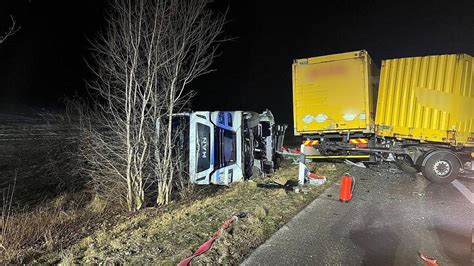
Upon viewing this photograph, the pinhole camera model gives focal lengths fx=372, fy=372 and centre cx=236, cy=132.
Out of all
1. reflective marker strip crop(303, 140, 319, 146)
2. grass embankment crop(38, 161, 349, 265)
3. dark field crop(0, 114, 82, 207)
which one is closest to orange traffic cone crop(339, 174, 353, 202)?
grass embankment crop(38, 161, 349, 265)

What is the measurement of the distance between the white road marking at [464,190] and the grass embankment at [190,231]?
11.2 feet

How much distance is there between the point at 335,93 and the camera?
36.4ft

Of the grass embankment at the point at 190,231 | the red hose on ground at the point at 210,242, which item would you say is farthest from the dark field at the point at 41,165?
the red hose on ground at the point at 210,242

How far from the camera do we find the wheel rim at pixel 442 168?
32.6 ft

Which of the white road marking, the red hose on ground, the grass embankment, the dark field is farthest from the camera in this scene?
the dark field

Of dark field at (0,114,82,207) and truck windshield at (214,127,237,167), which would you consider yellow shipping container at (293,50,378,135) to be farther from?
dark field at (0,114,82,207)

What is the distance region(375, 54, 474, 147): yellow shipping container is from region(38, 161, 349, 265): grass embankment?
13.7ft

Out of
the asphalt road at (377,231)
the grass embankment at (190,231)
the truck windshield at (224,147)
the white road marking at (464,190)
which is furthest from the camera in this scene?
the truck windshield at (224,147)

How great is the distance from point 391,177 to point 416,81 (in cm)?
279

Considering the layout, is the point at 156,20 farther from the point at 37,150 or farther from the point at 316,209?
the point at 37,150

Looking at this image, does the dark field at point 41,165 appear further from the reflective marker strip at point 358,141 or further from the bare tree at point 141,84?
the reflective marker strip at point 358,141

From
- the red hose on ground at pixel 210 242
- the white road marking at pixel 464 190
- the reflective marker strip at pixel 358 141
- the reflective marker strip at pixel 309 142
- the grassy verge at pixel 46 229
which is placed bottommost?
the white road marking at pixel 464 190

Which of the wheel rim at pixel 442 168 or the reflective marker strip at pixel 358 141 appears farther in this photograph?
the reflective marker strip at pixel 358 141

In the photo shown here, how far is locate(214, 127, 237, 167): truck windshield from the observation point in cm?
928
